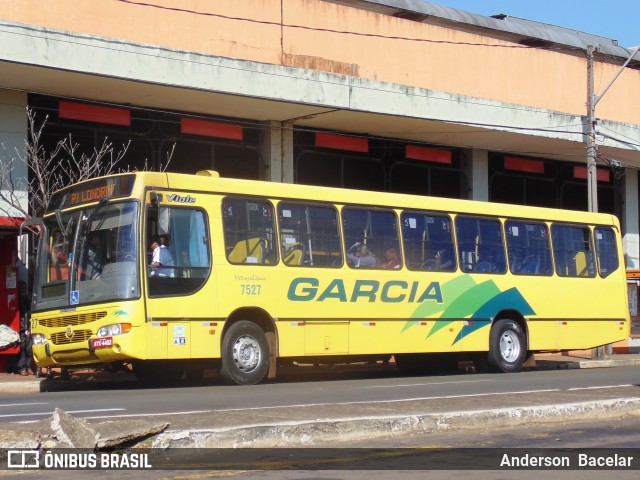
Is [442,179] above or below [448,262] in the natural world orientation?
above

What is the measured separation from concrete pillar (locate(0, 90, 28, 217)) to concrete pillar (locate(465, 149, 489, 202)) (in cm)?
1492

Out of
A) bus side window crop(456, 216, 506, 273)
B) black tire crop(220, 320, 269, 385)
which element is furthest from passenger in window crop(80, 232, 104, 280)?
bus side window crop(456, 216, 506, 273)

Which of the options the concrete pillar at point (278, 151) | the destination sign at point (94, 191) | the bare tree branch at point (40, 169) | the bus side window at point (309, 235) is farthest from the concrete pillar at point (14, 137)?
the bus side window at point (309, 235)

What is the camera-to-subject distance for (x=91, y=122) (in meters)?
24.7

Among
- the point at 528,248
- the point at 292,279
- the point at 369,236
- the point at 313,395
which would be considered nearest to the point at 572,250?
the point at 528,248

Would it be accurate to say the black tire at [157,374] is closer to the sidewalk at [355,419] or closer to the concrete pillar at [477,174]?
the sidewalk at [355,419]

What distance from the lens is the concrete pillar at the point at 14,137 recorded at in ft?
74.9

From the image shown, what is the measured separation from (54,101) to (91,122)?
3.34 feet

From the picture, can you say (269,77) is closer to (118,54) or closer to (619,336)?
(118,54)

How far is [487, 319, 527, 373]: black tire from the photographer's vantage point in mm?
20844

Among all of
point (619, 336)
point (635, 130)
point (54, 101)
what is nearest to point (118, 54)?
point (54, 101)

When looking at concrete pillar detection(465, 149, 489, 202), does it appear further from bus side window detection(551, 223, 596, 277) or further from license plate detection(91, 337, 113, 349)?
license plate detection(91, 337, 113, 349)

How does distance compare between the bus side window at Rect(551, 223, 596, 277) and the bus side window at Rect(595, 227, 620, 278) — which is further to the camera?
the bus side window at Rect(595, 227, 620, 278)

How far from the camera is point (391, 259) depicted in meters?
19.4
